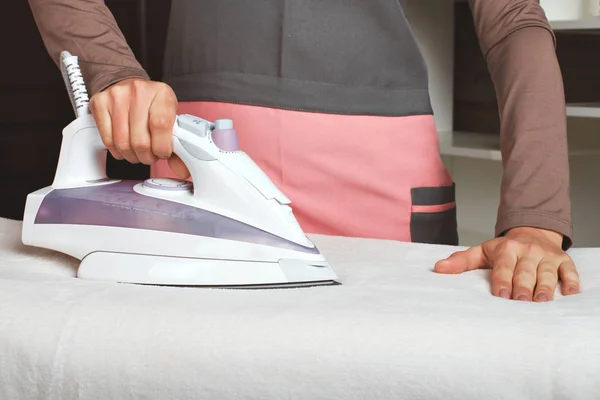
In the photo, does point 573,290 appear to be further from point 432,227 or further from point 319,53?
point 319,53

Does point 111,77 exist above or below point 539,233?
above

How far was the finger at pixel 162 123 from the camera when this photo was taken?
89 cm

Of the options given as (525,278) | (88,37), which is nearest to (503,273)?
(525,278)

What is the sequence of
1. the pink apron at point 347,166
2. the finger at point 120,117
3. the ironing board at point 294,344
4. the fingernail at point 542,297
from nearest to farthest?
the ironing board at point 294,344
the fingernail at point 542,297
the finger at point 120,117
the pink apron at point 347,166

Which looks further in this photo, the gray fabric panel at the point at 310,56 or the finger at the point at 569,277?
the gray fabric panel at the point at 310,56

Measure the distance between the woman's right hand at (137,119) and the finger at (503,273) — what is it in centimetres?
36

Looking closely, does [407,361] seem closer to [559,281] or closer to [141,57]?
[559,281]

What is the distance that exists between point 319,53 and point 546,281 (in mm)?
491

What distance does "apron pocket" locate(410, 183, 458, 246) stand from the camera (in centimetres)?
120

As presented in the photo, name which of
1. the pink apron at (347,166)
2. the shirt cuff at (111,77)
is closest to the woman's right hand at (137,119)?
the shirt cuff at (111,77)

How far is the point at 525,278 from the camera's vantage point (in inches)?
32.7

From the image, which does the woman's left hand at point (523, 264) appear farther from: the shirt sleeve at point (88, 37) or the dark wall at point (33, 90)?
the dark wall at point (33, 90)

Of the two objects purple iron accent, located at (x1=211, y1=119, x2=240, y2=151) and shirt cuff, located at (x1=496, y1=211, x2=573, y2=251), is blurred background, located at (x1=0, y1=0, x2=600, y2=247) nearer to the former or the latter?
shirt cuff, located at (x1=496, y1=211, x2=573, y2=251)

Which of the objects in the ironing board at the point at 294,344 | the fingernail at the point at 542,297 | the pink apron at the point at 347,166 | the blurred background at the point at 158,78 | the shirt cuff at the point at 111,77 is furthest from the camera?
the blurred background at the point at 158,78
